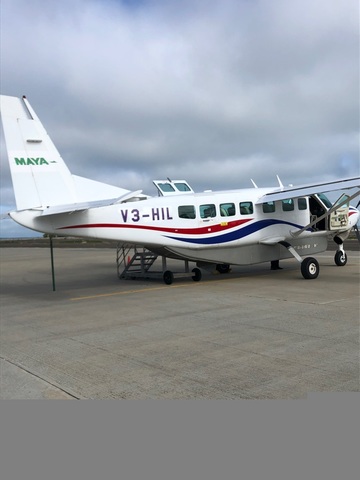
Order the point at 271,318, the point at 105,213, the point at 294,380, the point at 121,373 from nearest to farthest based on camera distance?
1. the point at 294,380
2. the point at 121,373
3. the point at 271,318
4. the point at 105,213

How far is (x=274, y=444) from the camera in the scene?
12.9 feet

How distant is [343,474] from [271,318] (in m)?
5.71

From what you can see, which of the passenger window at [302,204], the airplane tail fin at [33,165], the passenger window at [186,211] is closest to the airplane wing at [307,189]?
the passenger window at [302,204]

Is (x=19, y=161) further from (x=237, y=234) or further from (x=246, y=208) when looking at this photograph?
(x=246, y=208)

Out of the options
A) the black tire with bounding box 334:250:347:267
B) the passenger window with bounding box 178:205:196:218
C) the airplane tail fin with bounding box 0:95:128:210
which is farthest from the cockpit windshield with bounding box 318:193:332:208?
the airplane tail fin with bounding box 0:95:128:210

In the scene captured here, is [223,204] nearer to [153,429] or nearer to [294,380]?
[294,380]

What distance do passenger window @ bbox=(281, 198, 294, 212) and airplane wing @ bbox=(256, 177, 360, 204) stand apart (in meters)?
0.43

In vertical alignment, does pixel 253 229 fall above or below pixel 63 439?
above

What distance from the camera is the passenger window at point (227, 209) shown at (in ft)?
49.4

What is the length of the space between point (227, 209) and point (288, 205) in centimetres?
246

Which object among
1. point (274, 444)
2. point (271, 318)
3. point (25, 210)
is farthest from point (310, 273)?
point (274, 444)

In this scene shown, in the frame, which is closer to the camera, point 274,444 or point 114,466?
point 114,466

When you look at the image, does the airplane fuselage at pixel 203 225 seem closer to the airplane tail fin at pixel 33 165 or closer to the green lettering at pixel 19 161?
the airplane tail fin at pixel 33 165

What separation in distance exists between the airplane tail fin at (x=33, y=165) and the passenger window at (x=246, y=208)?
513 centimetres
